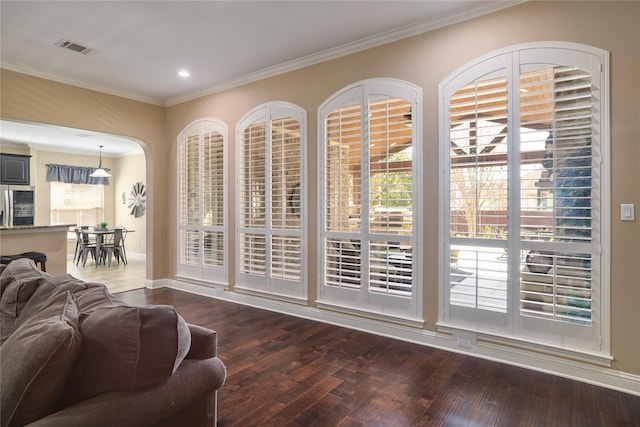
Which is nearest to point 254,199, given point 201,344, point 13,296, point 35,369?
point 13,296

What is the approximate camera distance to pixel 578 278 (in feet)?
8.34

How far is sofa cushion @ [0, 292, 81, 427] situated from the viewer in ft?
3.07

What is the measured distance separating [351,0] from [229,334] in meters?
3.22

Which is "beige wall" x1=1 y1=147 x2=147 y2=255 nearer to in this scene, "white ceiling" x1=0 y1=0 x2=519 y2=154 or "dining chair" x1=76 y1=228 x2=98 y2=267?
"dining chair" x1=76 y1=228 x2=98 y2=267

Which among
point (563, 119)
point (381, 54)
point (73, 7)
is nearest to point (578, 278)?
point (563, 119)

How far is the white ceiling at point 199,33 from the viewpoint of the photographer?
115 inches

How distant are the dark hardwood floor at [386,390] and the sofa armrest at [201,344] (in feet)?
3.08

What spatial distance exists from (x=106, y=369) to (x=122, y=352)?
2.9 inches

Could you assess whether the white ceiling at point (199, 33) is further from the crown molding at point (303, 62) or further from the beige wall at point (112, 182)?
the beige wall at point (112, 182)

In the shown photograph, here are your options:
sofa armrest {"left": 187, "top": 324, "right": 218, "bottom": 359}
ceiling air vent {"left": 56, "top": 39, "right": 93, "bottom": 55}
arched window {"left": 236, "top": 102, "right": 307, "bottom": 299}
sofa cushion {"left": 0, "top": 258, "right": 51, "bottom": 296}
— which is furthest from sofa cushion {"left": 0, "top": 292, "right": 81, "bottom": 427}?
ceiling air vent {"left": 56, "top": 39, "right": 93, "bottom": 55}

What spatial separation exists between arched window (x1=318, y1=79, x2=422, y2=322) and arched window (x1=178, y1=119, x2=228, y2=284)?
1.72 meters

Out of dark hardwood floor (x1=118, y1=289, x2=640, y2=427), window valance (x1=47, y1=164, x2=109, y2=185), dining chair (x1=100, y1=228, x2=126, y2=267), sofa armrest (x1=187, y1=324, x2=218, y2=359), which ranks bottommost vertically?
dark hardwood floor (x1=118, y1=289, x2=640, y2=427)

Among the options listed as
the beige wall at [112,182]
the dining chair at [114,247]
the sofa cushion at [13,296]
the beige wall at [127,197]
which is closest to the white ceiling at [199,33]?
the sofa cushion at [13,296]

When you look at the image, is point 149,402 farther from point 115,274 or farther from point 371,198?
point 115,274
